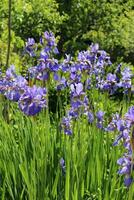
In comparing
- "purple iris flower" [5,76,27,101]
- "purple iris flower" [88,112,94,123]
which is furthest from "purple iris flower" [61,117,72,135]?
"purple iris flower" [5,76,27,101]

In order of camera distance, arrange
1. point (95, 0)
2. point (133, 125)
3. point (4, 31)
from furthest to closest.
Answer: point (95, 0), point (4, 31), point (133, 125)

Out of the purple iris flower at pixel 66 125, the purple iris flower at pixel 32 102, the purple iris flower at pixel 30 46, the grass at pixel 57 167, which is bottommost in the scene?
the grass at pixel 57 167

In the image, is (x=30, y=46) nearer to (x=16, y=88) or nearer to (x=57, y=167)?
(x=16, y=88)

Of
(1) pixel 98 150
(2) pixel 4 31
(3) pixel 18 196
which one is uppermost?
(2) pixel 4 31

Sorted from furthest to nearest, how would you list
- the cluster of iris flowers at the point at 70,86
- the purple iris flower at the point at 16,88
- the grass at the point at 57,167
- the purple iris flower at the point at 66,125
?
the purple iris flower at the point at 66,125 → the purple iris flower at the point at 16,88 → the grass at the point at 57,167 → the cluster of iris flowers at the point at 70,86

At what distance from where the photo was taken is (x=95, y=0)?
36.8ft

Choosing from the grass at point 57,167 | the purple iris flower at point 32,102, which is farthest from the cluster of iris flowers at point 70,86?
the grass at point 57,167

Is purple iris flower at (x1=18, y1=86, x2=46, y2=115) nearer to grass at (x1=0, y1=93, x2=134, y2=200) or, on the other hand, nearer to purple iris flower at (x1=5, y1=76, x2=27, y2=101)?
grass at (x1=0, y1=93, x2=134, y2=200)

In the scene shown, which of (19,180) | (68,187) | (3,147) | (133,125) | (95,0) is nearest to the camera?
(133,125)

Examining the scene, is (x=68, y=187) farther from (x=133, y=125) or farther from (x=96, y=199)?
(x=133, y=125)

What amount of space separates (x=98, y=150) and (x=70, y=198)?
582 mm

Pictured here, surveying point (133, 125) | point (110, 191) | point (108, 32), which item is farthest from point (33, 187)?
point (108, 32)

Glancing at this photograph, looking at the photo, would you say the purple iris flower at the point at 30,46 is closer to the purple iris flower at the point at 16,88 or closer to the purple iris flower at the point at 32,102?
the purple iris flower at the point at 16,88

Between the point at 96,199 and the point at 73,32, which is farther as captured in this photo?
the point at 73,32
